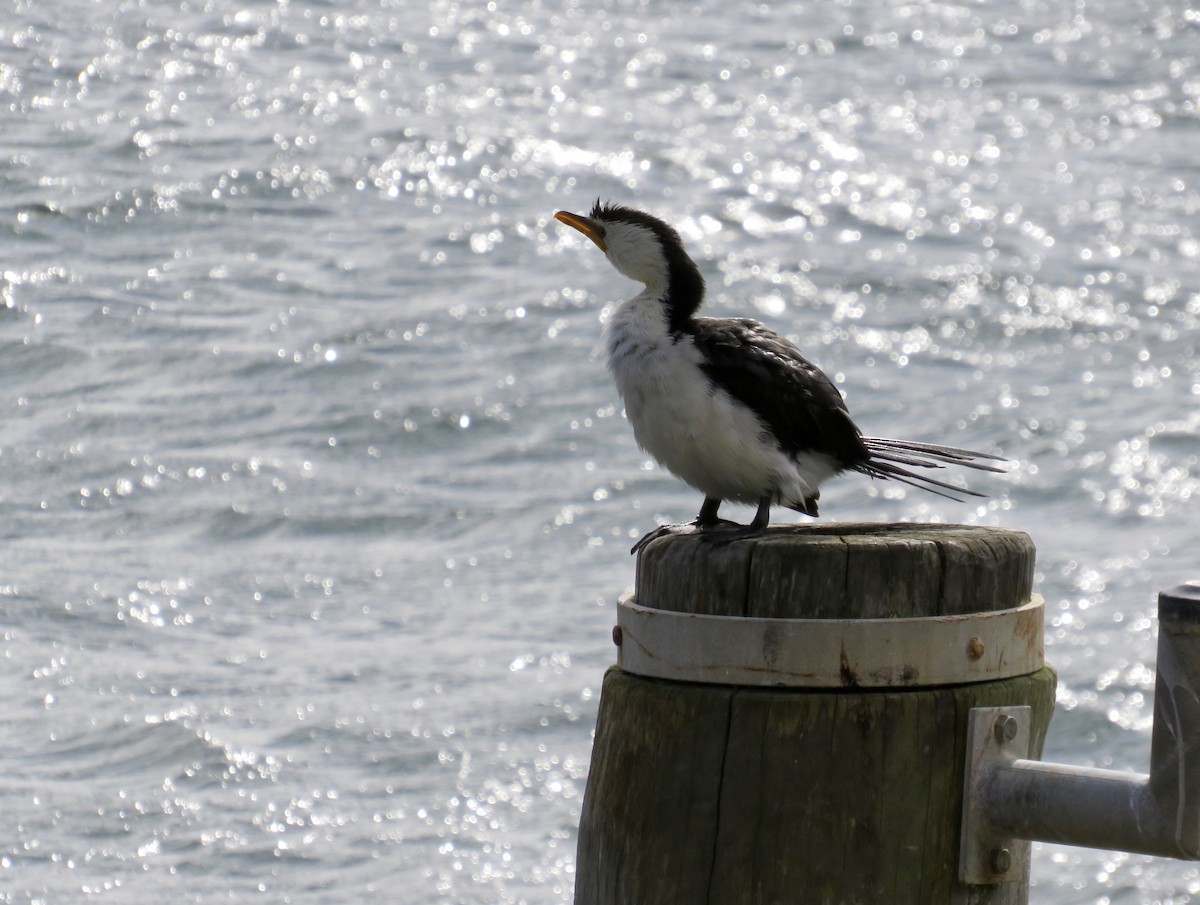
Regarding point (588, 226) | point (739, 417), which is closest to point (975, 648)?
point (739, 417)

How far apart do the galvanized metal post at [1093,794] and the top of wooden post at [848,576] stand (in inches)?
6.7

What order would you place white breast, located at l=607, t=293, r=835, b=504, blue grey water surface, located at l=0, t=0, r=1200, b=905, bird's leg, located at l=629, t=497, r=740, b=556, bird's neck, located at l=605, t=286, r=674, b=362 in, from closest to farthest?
bird's leg, located at l=629, t=497, r=740, b=556, white breast, located at l=607, t=293, r=835, b=504, bird's neck, located at l=605, t=286, r=674, b=362, blue grey water surface, located at l=0, t=0, r=1200, b=905

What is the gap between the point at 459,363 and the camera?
1188 centimetres

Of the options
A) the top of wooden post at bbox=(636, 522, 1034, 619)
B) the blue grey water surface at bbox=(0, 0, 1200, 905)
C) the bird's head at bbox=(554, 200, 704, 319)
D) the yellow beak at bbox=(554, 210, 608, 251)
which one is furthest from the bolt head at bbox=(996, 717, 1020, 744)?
the blue grey water surface at bbox=(0, 0, 1200, 905)

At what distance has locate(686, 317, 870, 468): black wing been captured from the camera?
3285 mm

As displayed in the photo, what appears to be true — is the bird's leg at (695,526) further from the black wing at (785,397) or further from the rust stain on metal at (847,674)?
the rust stain on metal at (847,674)

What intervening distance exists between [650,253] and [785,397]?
536 millimetres

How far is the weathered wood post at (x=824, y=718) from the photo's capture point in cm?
221

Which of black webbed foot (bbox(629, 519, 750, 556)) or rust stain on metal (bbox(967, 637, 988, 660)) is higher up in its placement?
black webbed foot (bbox(629, 519, 750, 556))

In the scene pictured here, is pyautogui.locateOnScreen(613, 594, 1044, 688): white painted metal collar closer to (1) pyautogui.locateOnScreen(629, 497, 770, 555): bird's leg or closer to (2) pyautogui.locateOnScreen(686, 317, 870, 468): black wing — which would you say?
(1) pyautogui.locateOnScreen(629, 497, 770, 555): bird's leg

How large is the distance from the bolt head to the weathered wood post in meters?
0.04

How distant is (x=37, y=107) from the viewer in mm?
15094

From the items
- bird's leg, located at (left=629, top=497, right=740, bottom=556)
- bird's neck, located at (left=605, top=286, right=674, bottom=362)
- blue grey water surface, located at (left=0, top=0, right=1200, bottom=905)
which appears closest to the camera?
bird's leg, located at (left=629, top=497, right=740, bottom=556)

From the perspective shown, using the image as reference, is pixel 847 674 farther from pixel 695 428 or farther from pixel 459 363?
pixel 459 363
